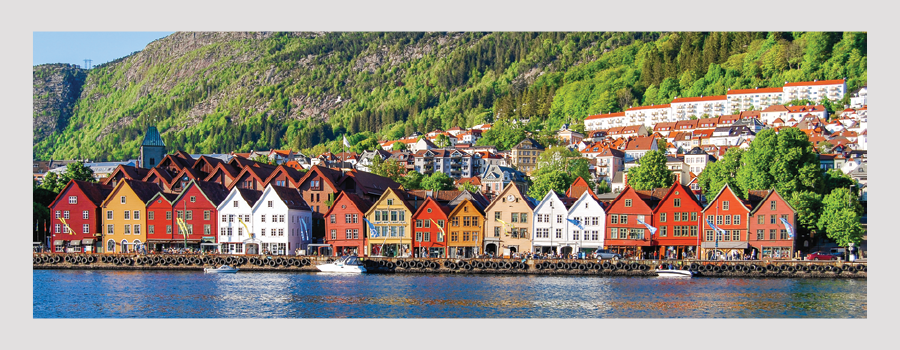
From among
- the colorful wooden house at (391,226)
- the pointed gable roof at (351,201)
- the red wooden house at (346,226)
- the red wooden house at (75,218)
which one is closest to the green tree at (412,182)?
the pointed gable roof at (351,201)

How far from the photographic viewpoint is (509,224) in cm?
8275

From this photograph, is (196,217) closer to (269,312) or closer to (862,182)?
(269,312)

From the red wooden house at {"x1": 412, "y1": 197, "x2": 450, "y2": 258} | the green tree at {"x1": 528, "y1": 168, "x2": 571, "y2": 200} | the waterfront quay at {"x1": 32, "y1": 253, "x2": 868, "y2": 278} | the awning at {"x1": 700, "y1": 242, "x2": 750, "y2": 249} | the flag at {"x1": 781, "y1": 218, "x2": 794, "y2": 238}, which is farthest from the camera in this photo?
the green tree at {"x1": 528, "y1": 168, "x2": 571, "y2": 200}

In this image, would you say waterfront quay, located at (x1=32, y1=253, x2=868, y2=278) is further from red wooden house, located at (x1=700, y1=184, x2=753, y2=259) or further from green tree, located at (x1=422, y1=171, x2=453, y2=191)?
green tree, located at (x1=422, y1=171, x2=453, y2=191)

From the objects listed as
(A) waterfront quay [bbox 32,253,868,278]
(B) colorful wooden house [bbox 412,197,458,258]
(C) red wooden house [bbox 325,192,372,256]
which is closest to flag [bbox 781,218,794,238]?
(A) waterfront quay [bbox 32,253,868,278]

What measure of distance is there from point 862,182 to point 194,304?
90.3m

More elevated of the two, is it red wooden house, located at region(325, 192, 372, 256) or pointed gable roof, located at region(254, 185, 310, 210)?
pointed gable roof, located at region(254, 185, 310, 210)

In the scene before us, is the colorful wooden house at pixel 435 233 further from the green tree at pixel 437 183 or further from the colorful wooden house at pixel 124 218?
the green tree at pixel 437 183

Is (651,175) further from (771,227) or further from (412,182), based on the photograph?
(771,227)

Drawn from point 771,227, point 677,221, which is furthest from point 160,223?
point 771,227

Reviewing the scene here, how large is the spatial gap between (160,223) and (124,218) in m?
3.38

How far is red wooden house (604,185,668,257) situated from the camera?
80.1 m

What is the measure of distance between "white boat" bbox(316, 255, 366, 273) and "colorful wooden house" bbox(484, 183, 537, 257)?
1375cm

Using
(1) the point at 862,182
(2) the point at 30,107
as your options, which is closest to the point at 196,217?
(2) the point at 30,107
